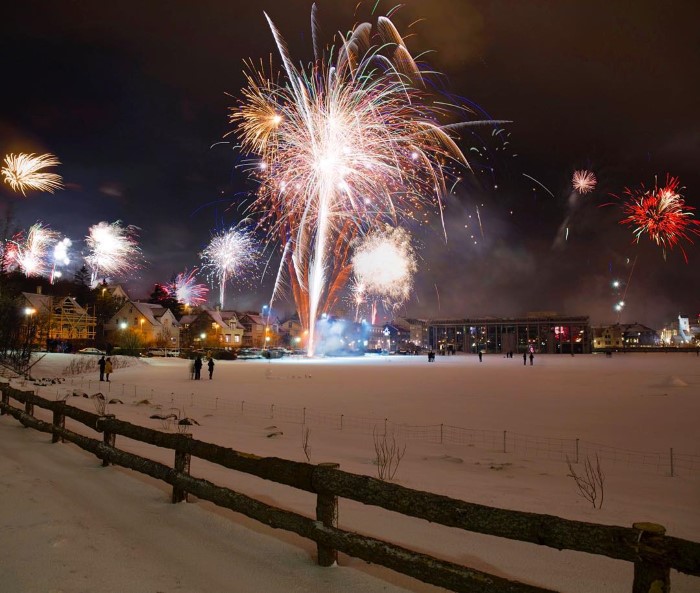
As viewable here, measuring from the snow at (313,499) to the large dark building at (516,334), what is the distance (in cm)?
12389

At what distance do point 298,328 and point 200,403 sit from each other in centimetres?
11609

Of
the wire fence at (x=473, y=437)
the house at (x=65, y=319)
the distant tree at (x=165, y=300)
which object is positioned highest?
the distant tree at (x=165, y=300)

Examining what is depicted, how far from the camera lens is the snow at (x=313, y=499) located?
448 centimetres

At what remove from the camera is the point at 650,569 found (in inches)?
116

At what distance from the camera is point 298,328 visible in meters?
137

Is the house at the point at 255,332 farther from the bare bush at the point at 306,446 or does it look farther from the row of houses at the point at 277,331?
the bare bush at the point at 306,446

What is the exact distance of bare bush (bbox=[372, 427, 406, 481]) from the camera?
9.40 meters

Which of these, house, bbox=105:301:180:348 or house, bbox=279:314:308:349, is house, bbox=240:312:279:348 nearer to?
house, bbox=279:314:308:349

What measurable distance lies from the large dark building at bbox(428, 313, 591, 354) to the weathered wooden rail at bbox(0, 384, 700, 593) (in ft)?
444

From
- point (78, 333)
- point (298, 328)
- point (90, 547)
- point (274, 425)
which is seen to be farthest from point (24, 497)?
point (298, 328)

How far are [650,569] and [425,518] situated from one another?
5.06 ft

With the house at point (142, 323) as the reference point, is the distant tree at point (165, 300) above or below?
above

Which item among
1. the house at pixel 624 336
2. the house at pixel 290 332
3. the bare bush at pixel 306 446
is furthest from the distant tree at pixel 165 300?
the house at pixel 624 336

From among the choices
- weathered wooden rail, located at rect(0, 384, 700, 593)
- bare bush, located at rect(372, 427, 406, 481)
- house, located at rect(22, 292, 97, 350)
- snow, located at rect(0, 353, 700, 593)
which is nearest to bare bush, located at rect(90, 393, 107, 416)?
snow, located at rect(0, 353, 700, 593)
